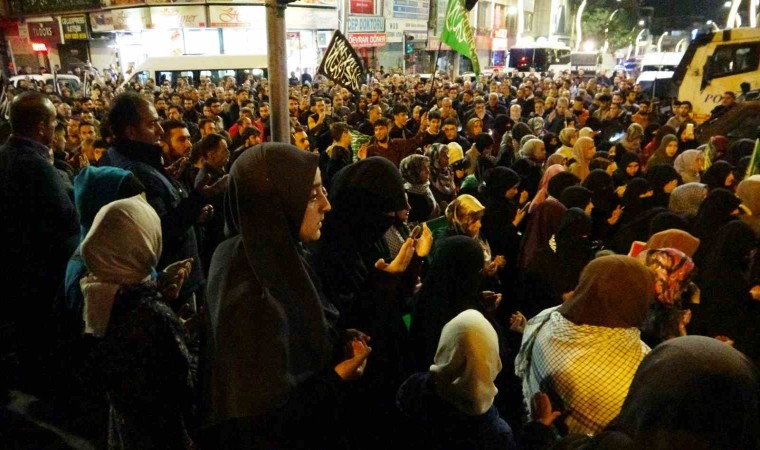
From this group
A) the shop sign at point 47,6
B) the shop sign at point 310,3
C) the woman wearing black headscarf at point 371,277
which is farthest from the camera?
the shop sign at point 47,6

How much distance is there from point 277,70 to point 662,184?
3.85m

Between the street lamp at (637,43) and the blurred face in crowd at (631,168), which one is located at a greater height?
the street lamp at (637,43)

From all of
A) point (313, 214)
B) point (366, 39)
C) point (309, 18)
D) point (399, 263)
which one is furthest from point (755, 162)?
point (309, 18)

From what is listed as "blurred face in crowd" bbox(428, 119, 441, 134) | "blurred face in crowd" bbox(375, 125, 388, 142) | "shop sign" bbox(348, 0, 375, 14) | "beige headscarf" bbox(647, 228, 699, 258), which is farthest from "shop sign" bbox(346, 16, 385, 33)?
"beige headscarf" bbox(647, 228, 699, 258)

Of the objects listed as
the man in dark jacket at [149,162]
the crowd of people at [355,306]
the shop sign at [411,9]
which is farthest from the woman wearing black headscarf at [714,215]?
the shop sign at [411,9]

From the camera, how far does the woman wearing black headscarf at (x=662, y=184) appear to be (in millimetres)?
5258

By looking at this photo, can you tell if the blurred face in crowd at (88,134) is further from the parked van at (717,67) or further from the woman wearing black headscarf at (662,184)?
the parked van at (717,67)

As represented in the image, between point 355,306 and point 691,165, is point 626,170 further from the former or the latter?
point 355,306

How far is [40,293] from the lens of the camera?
358cm

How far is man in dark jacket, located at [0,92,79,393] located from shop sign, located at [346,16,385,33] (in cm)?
2323

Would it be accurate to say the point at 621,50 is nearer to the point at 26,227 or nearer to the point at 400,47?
the point at 400,47

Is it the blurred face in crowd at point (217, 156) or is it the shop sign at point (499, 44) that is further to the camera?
the shop sign at point (499, 44)

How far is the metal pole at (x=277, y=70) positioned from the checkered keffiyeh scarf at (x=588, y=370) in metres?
3.23

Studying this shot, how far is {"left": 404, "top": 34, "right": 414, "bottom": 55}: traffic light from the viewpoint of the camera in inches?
1303
